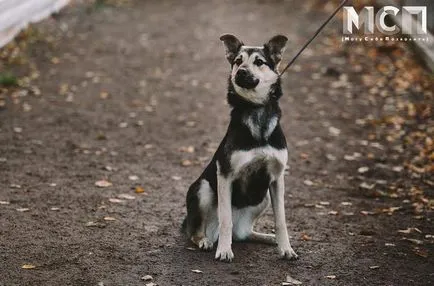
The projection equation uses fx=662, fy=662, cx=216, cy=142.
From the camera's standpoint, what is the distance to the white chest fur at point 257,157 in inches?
211

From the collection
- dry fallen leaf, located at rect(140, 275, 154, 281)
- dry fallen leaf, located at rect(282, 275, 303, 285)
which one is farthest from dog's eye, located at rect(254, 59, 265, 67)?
dry fallen leaf, located at rect(140, 275, 154, 281)

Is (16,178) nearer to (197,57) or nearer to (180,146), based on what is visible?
(180,146)

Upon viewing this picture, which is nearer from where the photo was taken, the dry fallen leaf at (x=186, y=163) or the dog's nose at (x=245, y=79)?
the dog's nose at (x=245, y=79)

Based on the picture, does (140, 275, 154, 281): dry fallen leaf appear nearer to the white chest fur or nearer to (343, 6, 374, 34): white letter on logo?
the white chest fur

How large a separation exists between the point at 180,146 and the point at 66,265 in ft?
13.7

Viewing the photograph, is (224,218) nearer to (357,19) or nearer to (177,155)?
(177,155)

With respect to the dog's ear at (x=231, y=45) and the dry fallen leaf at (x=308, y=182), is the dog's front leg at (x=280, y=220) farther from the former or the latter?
the dry fallen leaf at (x=308, y=182)

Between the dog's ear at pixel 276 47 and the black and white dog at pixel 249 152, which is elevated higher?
the dog's ear at pixel 276 47

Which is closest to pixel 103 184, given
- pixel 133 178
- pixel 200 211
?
pixel 133 178

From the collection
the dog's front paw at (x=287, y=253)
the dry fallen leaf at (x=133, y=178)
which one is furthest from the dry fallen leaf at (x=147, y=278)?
the dry fallen leaf at (x=133, y=178)

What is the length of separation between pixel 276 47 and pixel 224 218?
149 cm

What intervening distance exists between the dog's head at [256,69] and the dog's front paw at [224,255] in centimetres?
126

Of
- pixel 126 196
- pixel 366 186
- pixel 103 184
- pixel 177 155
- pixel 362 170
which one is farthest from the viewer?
pixel 177 155

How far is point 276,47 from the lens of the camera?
218 inches
